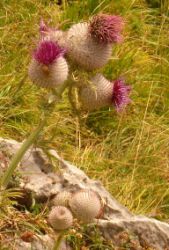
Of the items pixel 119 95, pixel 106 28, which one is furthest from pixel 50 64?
pixel 119 95

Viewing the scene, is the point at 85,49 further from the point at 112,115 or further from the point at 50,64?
the point at 112,115

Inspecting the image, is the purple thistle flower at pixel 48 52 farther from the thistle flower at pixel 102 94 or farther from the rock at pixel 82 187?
the rock at pixel 82 187

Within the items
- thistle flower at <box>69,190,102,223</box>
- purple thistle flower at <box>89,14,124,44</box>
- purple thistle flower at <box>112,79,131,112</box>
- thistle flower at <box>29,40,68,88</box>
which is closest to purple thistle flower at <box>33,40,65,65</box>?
thistle flower at <box>29,40,68,88</box>

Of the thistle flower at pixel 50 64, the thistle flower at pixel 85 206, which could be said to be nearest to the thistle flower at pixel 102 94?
the thistle flower at pixel 50 64

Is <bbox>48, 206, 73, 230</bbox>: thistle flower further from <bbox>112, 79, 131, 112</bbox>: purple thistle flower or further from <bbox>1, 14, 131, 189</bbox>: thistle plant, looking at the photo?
<bbox>112, 79, 131, 112</bbox>: purple thistle flower

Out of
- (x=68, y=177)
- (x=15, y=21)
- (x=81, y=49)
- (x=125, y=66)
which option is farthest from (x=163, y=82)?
(x=81, y=49)

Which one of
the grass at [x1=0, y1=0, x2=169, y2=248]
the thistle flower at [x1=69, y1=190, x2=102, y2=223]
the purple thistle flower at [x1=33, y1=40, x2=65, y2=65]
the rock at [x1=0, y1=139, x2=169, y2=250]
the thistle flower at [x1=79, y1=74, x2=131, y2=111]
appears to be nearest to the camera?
the purple thistle flower at [x1=33, y1=40, x2=65, y2=65]
